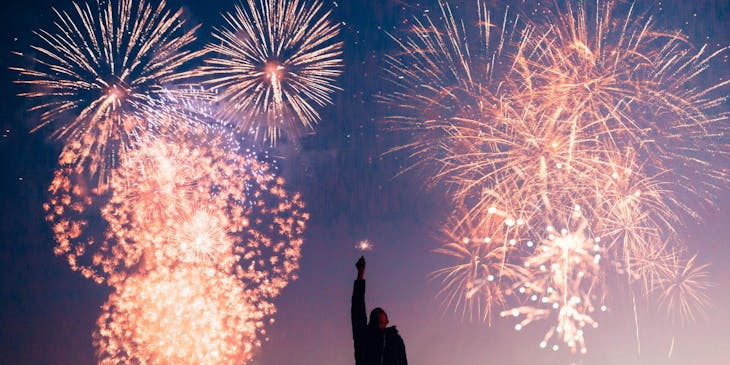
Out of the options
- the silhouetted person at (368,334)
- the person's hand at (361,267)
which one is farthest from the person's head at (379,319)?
the person's hand at (361,267)

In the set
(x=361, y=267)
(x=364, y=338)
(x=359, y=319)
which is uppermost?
(x=361, y=267)

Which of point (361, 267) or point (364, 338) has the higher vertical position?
point (361, 267)

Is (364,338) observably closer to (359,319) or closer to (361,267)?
(359,319)

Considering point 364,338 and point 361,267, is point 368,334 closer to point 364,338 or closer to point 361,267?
point 364,338

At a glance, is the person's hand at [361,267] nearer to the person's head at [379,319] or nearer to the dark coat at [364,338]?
the dark coat at [364,338]

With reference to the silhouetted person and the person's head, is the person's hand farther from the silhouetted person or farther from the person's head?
the person's head

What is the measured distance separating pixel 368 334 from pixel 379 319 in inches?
6.0

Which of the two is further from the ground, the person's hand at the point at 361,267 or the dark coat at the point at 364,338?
the person's hand at the point at 361,267

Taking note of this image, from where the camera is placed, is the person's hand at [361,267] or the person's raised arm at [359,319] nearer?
the person's raised arm at [359,319]

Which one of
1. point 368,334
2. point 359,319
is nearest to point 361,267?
point 359,319

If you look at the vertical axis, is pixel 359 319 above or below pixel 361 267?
below

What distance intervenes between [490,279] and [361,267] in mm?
12936

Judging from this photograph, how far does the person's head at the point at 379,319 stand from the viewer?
5.31 m

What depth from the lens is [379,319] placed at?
532cm
